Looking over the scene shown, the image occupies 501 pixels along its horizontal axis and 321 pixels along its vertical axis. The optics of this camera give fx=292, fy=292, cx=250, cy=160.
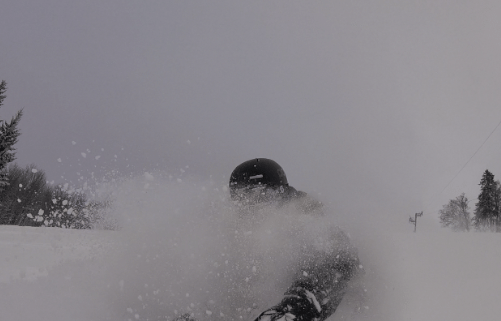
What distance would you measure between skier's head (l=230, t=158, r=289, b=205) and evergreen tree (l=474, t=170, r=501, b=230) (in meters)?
55.7

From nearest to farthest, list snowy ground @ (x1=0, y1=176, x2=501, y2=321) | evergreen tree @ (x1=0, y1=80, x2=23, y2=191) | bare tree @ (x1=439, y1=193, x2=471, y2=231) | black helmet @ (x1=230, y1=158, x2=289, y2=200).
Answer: snowy ground @ (x1=0, y1=176, x2=501, y2=321), black helmet @ (x1=230, y1=158, x2=289, y2=200), evergreen tree @ (x1=0, y1=80, x2=23, y2=191), bare tree @ (x1=439, y1=193, x2=471, y2=231)

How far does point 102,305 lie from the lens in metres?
3.11

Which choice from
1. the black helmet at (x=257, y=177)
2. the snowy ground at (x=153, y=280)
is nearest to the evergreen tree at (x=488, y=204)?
the snowy ground at (x=153, y=280)

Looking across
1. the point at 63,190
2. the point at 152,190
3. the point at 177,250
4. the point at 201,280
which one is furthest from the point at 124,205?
the point at 201,280

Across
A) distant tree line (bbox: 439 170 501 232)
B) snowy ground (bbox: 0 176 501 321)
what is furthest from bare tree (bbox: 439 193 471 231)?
snowy ground (bbox: 0 176 501 321)

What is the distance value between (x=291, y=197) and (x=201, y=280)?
1549mm

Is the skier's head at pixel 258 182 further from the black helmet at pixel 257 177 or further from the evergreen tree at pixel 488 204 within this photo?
the evergreen tree at pixel 488 204

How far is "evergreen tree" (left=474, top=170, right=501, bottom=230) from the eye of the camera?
1794 inches

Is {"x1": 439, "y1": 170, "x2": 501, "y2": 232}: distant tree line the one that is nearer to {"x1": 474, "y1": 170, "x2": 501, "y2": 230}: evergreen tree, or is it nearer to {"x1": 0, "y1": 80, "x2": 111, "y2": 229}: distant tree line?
{"x1": 474, "y1": 170, "x2": 501, "y2": 230}: evergreen tree

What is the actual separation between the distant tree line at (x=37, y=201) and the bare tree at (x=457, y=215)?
6281 centimetres

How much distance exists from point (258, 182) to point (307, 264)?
1.68 m

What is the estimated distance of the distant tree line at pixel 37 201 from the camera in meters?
4.70

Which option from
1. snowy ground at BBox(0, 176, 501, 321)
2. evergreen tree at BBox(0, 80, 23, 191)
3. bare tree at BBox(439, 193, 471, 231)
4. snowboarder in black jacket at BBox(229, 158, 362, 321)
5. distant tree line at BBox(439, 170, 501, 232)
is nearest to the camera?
snowboarder in black jacket at BBox(229, 158, 362, 321)

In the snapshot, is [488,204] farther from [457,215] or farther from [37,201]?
[37,201]
